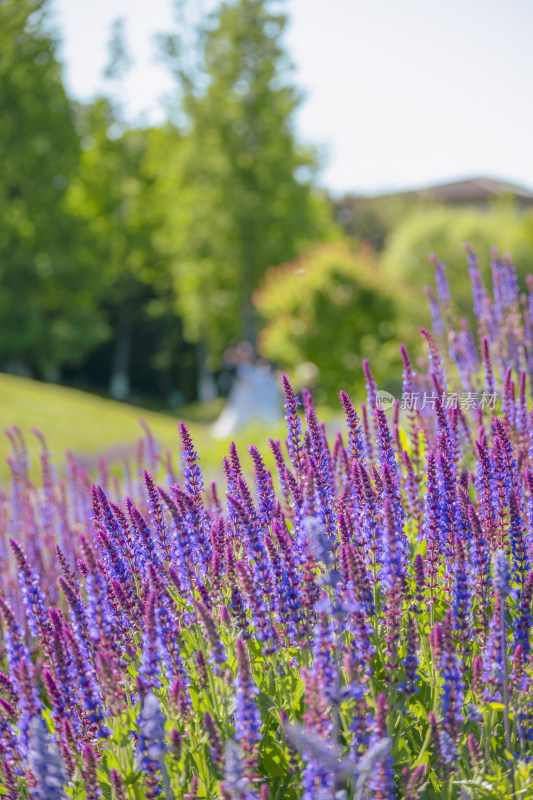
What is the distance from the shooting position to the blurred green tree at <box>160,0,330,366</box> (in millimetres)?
33219

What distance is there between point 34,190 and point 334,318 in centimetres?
1760

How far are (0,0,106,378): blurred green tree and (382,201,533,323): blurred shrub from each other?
1433cm

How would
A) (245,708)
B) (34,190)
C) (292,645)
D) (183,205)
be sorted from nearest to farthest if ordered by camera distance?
(245,708) → (292,645) → (34,190) → (183,205)

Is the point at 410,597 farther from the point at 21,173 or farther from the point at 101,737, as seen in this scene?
the point at 21,173

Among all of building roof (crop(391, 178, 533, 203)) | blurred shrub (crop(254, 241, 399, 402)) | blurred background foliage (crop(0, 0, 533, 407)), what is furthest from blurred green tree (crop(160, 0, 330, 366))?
building roof (crop(391, 178, 533, 203))

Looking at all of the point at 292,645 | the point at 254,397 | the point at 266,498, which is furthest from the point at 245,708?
the point at 254,397

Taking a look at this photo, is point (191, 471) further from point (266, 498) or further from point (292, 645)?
point (292, 645)

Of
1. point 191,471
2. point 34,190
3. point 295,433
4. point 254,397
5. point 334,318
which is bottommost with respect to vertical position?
point 254,397

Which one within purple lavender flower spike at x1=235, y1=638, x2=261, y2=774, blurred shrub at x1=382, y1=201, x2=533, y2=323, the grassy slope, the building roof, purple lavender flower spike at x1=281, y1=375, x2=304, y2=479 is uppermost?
the building roof

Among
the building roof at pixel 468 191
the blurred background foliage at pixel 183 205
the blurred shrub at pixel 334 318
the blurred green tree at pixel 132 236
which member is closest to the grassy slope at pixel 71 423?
the blurred shrub at pixel 334 318

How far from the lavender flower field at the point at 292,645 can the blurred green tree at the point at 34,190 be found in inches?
1261

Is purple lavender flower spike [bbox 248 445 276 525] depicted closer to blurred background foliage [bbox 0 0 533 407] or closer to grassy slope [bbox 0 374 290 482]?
grassy slope [bbox 0 374 290 482]

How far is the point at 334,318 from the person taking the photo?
70.6ft

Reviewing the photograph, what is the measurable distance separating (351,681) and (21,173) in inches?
1329
